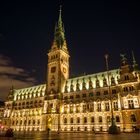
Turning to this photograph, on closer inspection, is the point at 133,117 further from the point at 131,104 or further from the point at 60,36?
the point at 60,36

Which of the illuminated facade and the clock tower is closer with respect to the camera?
the illuminated facade

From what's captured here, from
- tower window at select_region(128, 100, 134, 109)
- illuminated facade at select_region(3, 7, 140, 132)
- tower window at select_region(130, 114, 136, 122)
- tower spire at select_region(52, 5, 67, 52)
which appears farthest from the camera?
tower spire at select_region(52, 5, 67, 52)

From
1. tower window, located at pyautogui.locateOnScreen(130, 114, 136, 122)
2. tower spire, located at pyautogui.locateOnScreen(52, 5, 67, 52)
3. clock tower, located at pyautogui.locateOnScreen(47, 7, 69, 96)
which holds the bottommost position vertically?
tower window, located at pyautogui.locateOnScreen(130, 114, 136, 122)

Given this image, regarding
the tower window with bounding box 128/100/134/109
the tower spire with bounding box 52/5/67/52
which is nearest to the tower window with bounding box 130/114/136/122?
the tower window with bounding box 128/100/134/109

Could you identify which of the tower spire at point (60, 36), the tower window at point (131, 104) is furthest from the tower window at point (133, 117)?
the tower spire at point (60, 36)

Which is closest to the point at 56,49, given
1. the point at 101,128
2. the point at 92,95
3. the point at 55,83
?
the point at 55,83

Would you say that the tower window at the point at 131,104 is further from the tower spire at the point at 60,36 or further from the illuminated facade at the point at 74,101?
the tower spire at the point at 60,36

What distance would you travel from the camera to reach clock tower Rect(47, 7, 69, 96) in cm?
8744

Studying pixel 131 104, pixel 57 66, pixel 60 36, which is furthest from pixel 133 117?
pixel 60 36

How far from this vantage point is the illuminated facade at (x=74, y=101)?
2527 inches

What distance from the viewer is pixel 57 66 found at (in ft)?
299

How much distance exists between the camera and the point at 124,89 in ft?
218

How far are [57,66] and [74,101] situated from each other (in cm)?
2258

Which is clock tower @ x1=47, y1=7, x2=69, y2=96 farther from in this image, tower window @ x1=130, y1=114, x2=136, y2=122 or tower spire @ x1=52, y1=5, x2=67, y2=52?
tower window @ x1=130, y1=114, x2=136, y2=122
